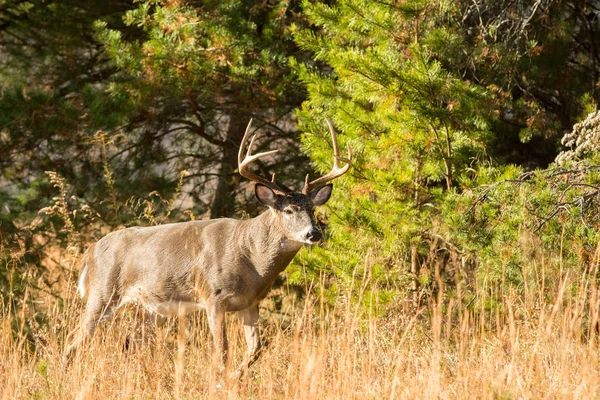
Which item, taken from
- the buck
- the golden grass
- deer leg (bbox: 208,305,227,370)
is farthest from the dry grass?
the buck

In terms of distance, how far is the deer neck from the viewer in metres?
6.90

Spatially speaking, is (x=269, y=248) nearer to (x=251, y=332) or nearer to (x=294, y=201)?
(x=294, y=201)

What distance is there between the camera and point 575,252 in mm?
6332

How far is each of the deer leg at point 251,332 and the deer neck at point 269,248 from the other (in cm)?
31

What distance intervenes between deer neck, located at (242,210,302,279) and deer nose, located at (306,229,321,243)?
0.80 ft

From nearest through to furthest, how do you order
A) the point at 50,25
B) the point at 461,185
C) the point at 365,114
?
the point at 461,185
the point at 365,114
the point at 50,25

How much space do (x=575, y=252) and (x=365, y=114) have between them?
2248mm

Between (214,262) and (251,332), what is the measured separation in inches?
22.2

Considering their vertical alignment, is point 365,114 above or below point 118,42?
below

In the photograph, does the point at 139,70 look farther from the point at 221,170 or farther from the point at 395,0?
the point at 395,0

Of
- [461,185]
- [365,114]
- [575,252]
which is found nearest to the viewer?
[575,252]

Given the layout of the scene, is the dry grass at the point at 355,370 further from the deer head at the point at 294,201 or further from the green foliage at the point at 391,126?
the green foliage at the point at 391,126

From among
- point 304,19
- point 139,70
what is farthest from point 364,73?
point 139,70

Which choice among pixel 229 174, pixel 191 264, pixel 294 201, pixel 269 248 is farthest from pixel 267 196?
pixel 229 174
